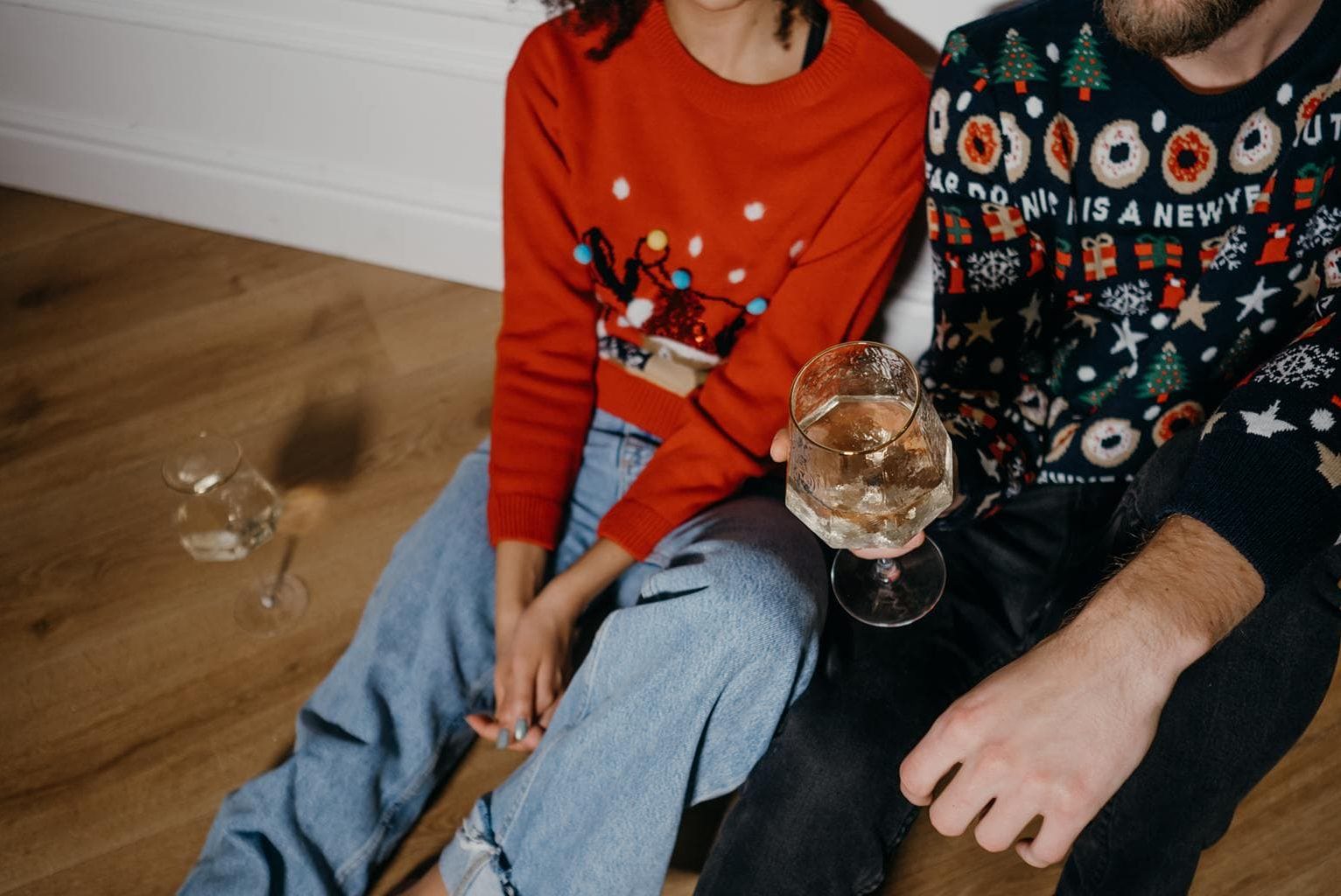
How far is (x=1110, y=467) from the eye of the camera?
124cm

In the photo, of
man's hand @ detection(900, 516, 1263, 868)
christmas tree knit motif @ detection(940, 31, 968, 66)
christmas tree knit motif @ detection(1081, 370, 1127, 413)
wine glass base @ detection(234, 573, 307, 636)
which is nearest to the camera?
man's hand @ detection(900, 516, 1263, 868)

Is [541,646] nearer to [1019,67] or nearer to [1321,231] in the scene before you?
[1019,67]

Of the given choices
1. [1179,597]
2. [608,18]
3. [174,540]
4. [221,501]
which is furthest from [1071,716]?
[174,540]

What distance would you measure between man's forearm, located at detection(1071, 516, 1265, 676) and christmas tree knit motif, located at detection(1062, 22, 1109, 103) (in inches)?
18.4

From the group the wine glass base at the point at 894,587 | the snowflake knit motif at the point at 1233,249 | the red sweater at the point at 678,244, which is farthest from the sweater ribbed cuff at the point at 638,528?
the snowflake knit motif at the point at 1233,249

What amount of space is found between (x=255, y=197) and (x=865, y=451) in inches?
59.1

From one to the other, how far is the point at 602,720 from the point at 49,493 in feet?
3.86

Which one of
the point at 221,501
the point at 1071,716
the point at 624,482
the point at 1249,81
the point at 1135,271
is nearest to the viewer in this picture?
the point at 1071,716

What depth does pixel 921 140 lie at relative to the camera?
1189mm

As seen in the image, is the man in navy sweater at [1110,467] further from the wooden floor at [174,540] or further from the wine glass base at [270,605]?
the wine glass base at [270,605]

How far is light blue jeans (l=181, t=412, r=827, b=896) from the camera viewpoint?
1086mm

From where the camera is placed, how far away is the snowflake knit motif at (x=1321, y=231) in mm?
1049

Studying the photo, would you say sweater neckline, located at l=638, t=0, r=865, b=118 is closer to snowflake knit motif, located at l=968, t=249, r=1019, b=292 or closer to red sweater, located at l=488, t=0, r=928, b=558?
red sweater, located at l=488, t=0, r=928, b=558

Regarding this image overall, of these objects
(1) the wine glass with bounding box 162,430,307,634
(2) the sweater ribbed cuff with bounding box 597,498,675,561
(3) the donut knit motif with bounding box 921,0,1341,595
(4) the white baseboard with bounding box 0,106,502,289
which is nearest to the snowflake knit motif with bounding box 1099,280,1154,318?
(3) the donut knit motif with bounding box 921,0,1341,595
